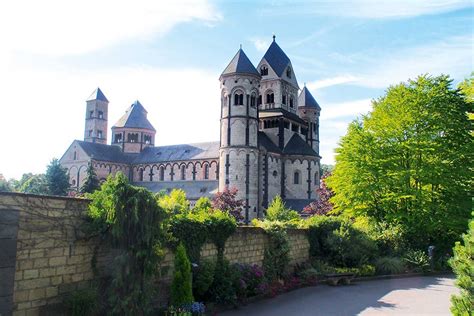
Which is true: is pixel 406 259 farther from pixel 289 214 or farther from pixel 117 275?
pixel 117 275

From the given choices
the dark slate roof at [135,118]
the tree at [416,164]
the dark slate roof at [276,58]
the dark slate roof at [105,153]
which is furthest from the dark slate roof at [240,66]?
the dark slate roof at [135,118]

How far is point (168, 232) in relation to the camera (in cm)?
1161

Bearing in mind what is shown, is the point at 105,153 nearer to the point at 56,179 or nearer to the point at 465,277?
the point at 56,179

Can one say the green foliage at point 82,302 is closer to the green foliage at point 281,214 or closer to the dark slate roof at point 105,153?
the green foliage at point 281,214

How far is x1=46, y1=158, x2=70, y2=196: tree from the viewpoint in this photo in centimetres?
5019

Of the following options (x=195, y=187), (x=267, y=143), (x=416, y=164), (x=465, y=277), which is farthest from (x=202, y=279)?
(x=195, y=187)

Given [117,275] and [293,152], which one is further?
[293,152]

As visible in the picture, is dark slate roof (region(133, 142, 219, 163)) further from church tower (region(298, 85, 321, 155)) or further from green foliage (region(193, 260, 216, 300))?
green foliage (region(193, 260, 216, 300))

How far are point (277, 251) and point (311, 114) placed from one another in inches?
1836

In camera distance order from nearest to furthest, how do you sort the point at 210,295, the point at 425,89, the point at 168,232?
the point at 168,232, the point at 210,295, the point at 425,89

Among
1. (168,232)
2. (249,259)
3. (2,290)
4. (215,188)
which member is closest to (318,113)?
(215,188)

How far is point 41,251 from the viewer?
28.2 ft

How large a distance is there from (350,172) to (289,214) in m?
9.82

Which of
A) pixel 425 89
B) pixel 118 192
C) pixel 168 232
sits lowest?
pixel 168 232
